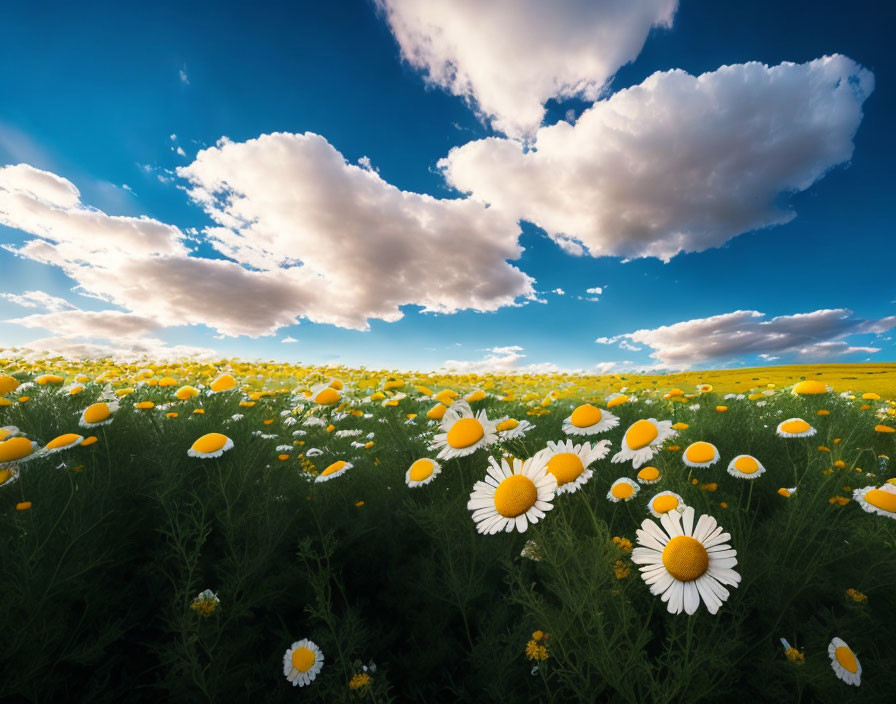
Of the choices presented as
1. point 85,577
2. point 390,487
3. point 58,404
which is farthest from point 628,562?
point 58,404

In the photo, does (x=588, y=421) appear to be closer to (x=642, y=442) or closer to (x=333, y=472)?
(x=642, y=442)

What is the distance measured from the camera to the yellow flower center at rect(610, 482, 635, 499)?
248 centimetres

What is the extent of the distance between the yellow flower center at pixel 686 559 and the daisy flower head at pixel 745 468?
151 cm

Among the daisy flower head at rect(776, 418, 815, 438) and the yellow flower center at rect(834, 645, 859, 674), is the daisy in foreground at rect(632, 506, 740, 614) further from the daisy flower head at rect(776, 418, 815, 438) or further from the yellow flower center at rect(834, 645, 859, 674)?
the daisy flower head at rect(776, 418, 815, 438)

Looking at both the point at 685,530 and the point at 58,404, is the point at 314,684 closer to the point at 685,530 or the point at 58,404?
the point at 685,530

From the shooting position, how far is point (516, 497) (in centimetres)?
170

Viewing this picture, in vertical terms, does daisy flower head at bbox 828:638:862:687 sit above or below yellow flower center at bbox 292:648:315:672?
above

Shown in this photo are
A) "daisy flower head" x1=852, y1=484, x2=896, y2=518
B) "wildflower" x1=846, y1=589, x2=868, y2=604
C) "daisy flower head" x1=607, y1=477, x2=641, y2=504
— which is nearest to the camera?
"wildflower" x1=846, y1=589, x2=868, y2=604

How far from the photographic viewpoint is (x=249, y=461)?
10.2ft

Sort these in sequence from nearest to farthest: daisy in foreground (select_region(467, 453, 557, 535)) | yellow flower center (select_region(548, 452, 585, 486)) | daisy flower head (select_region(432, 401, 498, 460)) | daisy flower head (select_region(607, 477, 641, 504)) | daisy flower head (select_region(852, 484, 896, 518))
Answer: daisy in foreground (select_region(467, 453, 557, 535)) → yellow flower center (select_region(548, 452, 585, 486)) → daisy flower head (select_region(852, 484, 896, 518)) → daisy flower head (select_region(432, 401, 498, 460)) → daisy flower head (select_region(607, 477, 641, 504))

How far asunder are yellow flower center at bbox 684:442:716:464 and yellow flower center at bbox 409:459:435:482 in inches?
65.8

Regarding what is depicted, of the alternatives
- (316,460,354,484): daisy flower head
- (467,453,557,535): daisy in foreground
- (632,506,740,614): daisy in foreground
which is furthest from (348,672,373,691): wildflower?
(316,460,354,484): daisy flower head

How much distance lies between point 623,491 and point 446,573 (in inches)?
45.7

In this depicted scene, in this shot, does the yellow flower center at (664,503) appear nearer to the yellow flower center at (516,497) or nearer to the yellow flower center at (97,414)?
the yellow flower center at (516,497)
